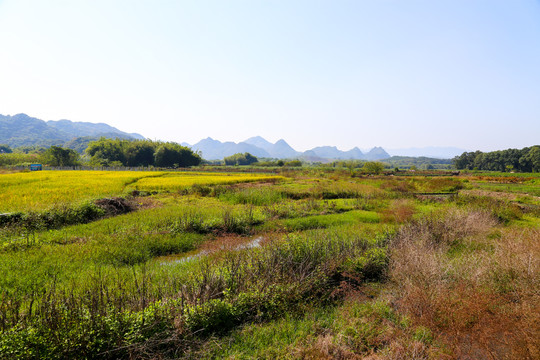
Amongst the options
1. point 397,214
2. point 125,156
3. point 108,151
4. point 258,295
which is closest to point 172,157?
point 125,156

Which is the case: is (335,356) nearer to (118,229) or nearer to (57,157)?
(118,229)

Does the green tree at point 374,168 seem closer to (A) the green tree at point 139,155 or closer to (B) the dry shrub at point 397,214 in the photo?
(B) the dry shrub at point 397,214

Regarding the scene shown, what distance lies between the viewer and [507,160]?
9612 centimetres

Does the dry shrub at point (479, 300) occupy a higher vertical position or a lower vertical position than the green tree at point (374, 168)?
lower

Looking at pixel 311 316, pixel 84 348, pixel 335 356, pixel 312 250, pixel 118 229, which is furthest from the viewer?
pixel 118 229

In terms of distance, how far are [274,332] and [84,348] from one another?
13.1ft

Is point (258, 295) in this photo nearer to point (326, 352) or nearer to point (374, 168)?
point (326, 352)

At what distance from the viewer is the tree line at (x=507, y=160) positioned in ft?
275

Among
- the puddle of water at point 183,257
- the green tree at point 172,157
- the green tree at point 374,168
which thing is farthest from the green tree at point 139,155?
the puddle of water at point 183,257

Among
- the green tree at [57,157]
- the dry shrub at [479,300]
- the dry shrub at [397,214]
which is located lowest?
the dry shrub at [397,214]

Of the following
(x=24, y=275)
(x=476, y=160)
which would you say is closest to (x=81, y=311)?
(x=24, y=275)

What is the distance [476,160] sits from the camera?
116125mm

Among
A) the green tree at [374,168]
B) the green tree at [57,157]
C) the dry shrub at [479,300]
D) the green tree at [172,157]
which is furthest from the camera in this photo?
the green tree at [172,157]

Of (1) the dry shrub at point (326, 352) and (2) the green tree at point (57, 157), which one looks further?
(2) the green tree at point (57, 157)
